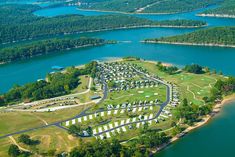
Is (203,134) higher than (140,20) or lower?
lower

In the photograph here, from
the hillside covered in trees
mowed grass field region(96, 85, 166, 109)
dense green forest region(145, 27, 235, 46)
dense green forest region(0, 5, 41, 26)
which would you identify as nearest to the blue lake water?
dense green forest region(145, 27, 235, 46)

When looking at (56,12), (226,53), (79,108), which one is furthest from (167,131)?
(56,12)

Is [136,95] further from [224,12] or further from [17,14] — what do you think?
[17,14]

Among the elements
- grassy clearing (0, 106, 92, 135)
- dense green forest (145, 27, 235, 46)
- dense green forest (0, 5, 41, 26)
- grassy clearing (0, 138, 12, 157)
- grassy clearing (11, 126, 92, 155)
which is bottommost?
grassy clearing (0, 138, 12, 157)

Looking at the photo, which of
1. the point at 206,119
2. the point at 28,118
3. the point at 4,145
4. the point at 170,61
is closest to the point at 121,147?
the point at 206,119

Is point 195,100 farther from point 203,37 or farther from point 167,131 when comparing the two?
point 203,37

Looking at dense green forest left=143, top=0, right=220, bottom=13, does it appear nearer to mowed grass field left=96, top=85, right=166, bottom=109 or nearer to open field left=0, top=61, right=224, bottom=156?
open field left=0, top=61, right=224, bottom=156
